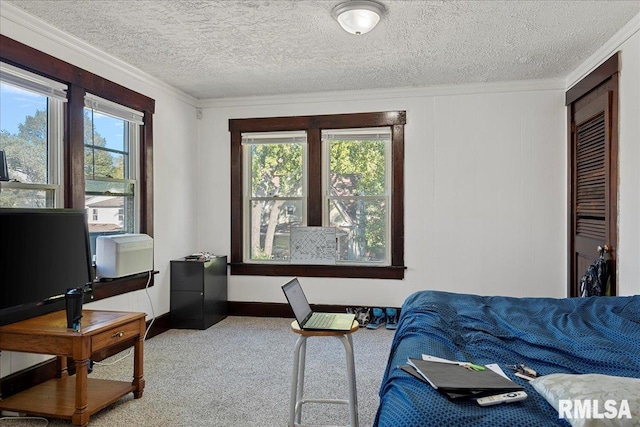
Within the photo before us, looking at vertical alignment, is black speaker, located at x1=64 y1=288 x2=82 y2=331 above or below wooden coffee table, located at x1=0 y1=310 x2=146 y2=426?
above

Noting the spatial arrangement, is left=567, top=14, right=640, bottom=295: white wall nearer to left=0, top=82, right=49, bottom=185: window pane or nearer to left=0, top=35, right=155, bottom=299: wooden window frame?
left=0, top=35, right=155, bottom=299: wooden window frame

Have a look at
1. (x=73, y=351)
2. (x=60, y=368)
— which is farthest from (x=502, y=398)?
(x=60, y=368)

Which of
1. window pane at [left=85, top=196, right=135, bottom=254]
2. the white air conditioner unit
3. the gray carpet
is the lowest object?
the gray carpet

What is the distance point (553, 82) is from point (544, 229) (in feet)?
4.75

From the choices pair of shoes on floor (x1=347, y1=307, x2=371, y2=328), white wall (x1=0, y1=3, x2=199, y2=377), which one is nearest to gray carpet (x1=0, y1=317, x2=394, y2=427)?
pair of shoes on floor (x1=347, y1=307, x2=371, y2=328)

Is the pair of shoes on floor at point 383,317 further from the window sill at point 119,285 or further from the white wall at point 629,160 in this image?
the window sill at point 119,285

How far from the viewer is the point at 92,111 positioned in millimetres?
3594

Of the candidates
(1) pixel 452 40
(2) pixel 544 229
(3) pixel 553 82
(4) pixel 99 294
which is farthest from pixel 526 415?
(3) pixel 553 82

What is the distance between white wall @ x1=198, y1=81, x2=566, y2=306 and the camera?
4.42 meters

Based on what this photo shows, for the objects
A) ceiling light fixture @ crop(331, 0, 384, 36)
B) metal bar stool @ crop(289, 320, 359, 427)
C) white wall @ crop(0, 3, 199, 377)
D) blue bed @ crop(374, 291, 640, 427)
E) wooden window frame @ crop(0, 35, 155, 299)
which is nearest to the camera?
blue bed @ crop(374, 291, 640, 427)

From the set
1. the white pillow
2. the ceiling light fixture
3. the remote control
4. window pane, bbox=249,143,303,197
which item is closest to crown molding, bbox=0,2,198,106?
window pane, bbox=249,143,303,197

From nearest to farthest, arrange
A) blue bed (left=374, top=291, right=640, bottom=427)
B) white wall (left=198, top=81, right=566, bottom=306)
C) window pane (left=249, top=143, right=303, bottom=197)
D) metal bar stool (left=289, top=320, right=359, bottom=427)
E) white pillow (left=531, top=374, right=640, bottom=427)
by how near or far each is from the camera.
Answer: white pillow (left=531, top=374, right=640, bottom=427) → blue bed (left=374, top=291, right=640, bottom=427) → metal bar stool (left=289, top=320, right=359, bottom=427) → white wall (left=198, top=81, right=566, bottom=306) → window pane (left=249, top=143, right=303, bottom=197)

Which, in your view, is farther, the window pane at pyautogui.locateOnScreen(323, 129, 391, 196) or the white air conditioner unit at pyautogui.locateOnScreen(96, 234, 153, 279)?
the window pane at pyautogui.locateOnScreen(323, 129, 391, 196)

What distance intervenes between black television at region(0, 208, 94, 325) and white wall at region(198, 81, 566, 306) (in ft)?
8.38
